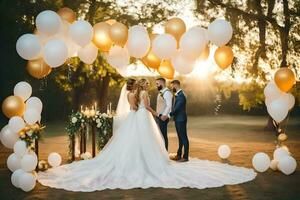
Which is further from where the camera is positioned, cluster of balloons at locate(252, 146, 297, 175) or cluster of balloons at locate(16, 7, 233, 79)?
cluster of balloons at locate(252, 146, 297, 175)

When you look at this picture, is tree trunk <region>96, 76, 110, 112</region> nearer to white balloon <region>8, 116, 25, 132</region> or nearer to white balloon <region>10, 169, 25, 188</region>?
white balloon <region>8, 116, 25, 132</region>

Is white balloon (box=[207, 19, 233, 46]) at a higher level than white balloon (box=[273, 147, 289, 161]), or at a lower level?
higher

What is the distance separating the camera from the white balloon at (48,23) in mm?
9094

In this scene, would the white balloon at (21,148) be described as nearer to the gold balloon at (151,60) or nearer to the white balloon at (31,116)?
the white balloon at (31,116)

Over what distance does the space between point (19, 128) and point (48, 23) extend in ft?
7.13

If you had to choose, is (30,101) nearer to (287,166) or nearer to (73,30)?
(73,30)

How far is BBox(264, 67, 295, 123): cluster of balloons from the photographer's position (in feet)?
30.8

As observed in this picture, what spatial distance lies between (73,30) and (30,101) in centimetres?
174

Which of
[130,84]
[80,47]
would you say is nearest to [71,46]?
[80,47]

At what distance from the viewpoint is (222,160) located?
12125 millimetres

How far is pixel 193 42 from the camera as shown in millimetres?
9109

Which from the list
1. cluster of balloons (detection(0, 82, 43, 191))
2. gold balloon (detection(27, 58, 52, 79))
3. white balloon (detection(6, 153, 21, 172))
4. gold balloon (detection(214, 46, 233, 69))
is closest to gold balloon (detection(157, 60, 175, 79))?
gold balloon (detection(214, 46, 233, 69))

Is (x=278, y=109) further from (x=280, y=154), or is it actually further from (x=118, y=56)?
(x=118, y=56)

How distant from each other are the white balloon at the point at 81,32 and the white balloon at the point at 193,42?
6.22ft
